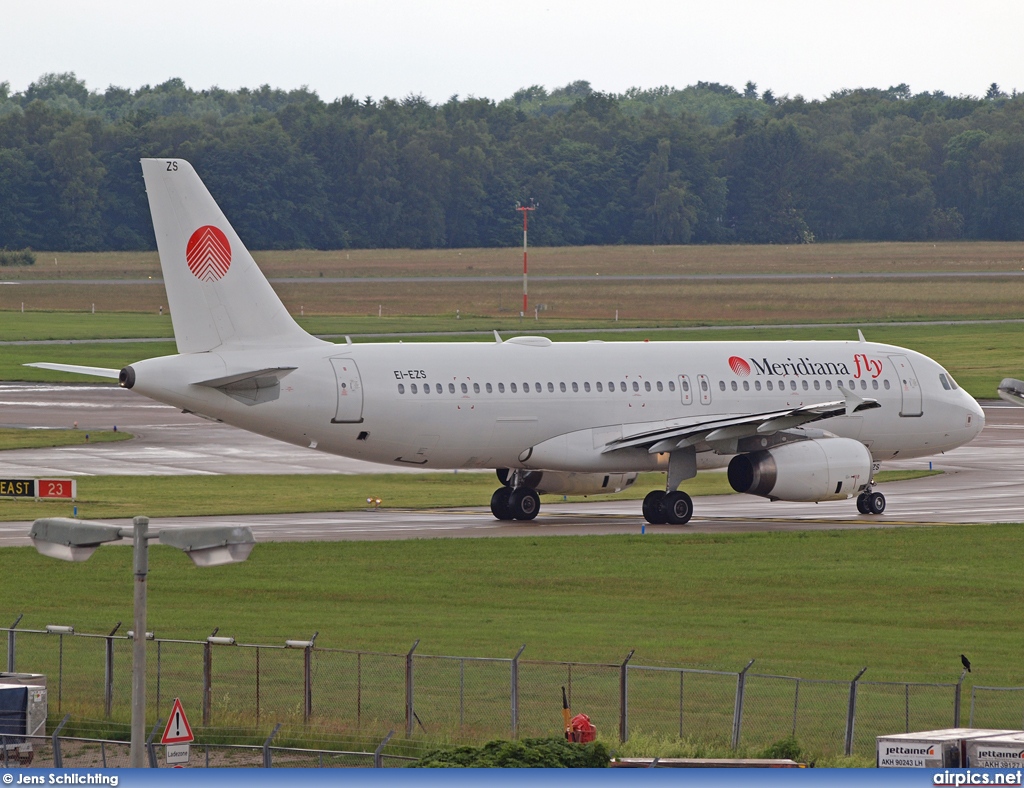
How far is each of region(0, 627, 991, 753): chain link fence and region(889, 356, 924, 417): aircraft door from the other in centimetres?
2540

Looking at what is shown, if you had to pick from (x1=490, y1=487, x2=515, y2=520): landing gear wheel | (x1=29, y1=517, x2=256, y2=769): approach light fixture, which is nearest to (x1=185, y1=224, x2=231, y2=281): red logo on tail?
(x1=490, y1=487, x2=515, y2=520): landing gear wheel

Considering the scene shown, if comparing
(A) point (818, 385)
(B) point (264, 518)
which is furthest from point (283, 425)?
(A) point (818, 385)

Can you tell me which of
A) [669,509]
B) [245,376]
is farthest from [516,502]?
[245,376]

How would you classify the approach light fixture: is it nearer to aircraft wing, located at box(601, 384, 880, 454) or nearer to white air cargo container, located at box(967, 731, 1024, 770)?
white air cargo container, located at box(967, 731, 1024, 770)

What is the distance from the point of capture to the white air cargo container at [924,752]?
2184 cm

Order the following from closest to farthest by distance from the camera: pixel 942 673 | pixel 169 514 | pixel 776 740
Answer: pixel 776 740
pixel 942 673
pixel 169 514

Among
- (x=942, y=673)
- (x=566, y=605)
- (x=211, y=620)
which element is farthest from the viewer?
(x=566, y=605)

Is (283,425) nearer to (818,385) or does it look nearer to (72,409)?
(818,385)

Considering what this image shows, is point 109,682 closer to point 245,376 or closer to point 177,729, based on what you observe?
point 177,729

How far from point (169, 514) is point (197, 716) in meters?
23.9

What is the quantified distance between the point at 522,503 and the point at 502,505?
23.2 inches

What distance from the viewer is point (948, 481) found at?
61.3 m

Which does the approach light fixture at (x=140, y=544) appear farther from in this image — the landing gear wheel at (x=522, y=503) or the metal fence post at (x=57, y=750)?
the landing gear wheel at (x=522, y=503)

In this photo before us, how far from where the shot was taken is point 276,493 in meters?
57.1
